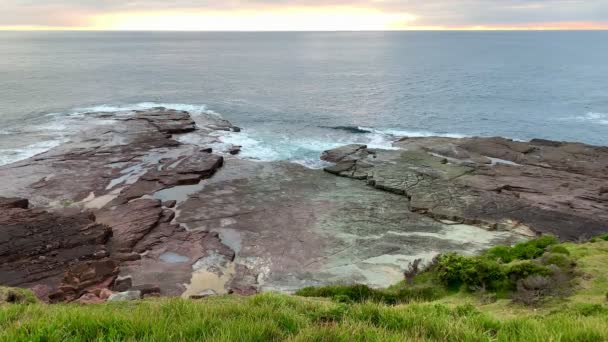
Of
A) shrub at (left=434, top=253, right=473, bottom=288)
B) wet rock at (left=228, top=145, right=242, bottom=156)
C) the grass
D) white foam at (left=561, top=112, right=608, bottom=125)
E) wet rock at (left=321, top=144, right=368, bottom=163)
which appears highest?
the grass

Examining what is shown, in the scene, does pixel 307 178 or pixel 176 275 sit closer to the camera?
pixel 176 275

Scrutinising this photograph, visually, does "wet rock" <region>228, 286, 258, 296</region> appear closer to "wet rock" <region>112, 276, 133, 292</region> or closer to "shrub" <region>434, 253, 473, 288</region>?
"wet rock" <region>112, 276, 133, 292</region>

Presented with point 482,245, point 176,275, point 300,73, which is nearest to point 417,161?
point 482,245

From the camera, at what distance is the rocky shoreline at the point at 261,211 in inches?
996

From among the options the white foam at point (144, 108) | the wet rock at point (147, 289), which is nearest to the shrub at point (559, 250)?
the wet rock at point (147, 289)

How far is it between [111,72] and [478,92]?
3639 inches

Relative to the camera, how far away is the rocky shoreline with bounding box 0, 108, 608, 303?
25297 mm

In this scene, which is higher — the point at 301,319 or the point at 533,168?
the point at 301,319

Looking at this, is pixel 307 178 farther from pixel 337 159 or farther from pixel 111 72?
pixel 111 72

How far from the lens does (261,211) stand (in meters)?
34.2

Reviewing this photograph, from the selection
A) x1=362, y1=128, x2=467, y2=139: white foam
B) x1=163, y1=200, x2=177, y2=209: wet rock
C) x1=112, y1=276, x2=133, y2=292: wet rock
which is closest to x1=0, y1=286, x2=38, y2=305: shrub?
x1=112, y1=276, x2=133, y2=292: wet rock

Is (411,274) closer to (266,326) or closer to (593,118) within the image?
(266,326)

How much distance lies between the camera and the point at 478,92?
93.9 m

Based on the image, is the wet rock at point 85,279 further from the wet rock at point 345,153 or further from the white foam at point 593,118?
the white foam at point 593,118
